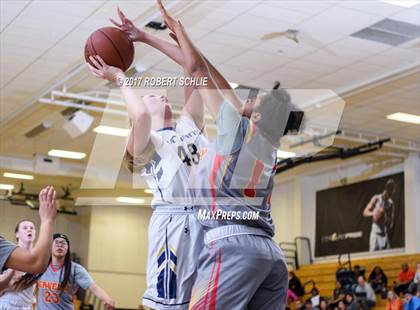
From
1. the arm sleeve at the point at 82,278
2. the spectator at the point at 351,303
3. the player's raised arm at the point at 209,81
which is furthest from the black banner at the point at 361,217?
the player's raised arm at the point at 209,81

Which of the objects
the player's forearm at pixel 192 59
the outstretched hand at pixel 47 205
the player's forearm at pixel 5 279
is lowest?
the player's forearm at pixel 5 279

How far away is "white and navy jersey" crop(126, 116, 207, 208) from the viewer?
4.59 meters

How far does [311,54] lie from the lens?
1299 centimetres

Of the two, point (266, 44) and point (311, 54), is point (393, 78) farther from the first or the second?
point (266, 44)

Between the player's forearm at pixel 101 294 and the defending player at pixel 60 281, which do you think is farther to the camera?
the defending player at pixel 60 281

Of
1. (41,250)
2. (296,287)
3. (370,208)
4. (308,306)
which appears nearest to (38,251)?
(41,250)

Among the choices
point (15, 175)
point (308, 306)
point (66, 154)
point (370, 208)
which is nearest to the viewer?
point (15, 175)

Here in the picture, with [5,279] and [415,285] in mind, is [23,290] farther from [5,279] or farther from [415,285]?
[415,285]

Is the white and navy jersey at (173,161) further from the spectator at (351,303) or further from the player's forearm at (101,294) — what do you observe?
the spectator at (351,303)

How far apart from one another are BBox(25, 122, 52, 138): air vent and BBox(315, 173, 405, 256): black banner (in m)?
8.38

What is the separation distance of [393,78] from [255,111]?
35.6 ft

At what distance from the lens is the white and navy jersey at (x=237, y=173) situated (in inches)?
141

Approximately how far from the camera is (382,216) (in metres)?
20.4

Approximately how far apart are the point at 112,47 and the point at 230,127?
→ 1.19 m
